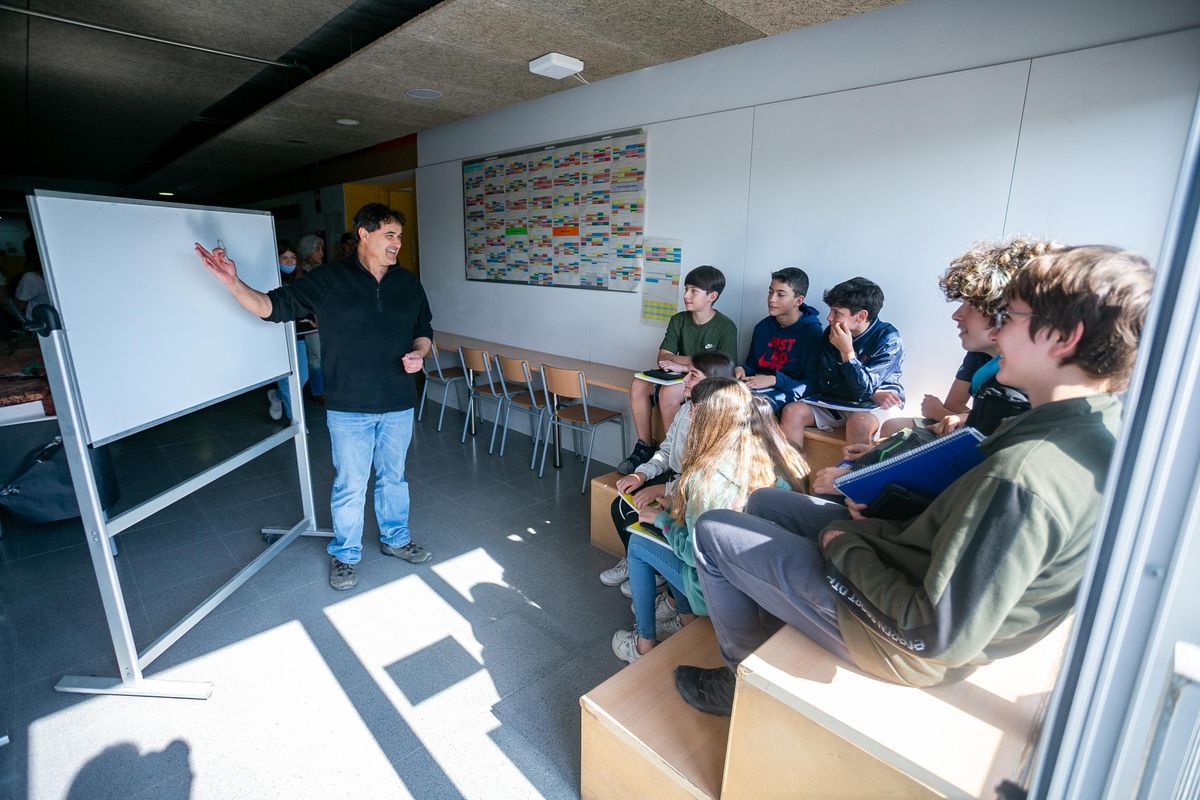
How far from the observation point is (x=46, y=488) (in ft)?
9.70

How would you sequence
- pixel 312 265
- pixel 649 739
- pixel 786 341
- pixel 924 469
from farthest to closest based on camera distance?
pixel 312 265 < pixel 786 341 < pixel 649 739 < pixel 924 469

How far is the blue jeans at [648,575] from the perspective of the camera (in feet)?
6.20

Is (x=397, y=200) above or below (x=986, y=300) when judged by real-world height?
above

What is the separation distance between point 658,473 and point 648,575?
56 cm

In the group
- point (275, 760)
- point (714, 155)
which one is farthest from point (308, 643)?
point (714, 155)

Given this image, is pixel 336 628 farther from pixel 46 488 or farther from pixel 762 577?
pixel 46 488

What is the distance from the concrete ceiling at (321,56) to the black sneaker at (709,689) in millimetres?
2591

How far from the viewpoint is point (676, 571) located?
6.14 feet

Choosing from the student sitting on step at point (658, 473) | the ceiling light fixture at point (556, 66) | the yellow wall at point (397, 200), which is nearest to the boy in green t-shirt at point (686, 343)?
the student sitting on step at point (658, 473)

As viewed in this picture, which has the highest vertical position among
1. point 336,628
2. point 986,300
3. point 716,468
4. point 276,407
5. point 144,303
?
point 986,300

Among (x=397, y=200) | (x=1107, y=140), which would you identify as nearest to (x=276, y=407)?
(x=397, y=200)

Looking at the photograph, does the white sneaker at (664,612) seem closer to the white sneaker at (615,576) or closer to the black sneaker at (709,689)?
the white sneaker at (615,576)

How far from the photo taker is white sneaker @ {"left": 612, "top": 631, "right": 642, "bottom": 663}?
6.94ft

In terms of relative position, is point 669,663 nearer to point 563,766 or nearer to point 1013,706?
point 563,766
